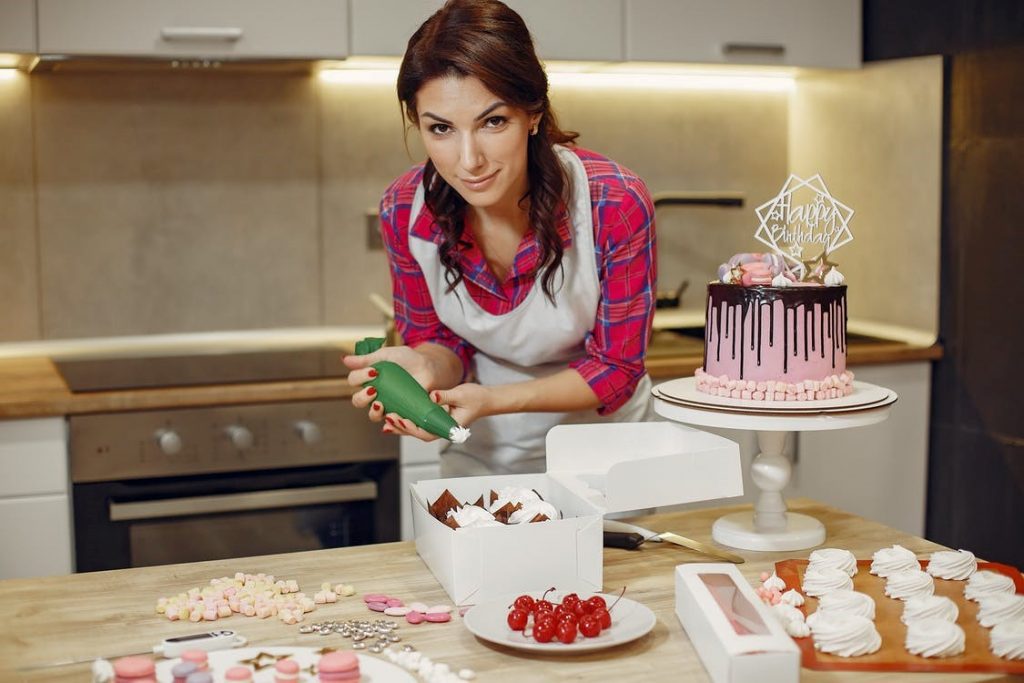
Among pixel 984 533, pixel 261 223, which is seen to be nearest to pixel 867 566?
pixel 984 533

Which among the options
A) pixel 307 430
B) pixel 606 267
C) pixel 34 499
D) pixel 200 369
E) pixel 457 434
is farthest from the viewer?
pixel 200 369

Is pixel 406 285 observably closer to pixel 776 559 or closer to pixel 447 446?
pixel 447 446

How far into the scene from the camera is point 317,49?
245cm

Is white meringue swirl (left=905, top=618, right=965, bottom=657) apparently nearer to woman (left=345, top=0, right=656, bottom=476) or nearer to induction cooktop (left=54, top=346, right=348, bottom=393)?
woman (left=345, top=0, right=656, bottom=476)

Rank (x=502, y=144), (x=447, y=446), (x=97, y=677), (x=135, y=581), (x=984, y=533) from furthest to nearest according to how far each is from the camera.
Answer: (x=984, y=533) < (x=447, y=446) < (x=502, y=144) < (x=135, y=581) < (x=97, y=677)

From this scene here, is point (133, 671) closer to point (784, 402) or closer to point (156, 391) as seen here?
point (784, 402)

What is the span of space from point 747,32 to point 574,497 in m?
1.73

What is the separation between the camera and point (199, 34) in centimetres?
235

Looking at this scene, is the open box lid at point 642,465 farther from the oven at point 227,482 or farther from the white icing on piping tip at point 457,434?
the oven at point 227,482

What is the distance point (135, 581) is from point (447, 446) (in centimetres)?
68

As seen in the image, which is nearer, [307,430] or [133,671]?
[133,671]

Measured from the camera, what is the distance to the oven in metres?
2.23

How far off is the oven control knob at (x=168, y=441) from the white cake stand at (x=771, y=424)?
3.57 ft

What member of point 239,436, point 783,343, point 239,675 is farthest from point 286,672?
point 239,436
